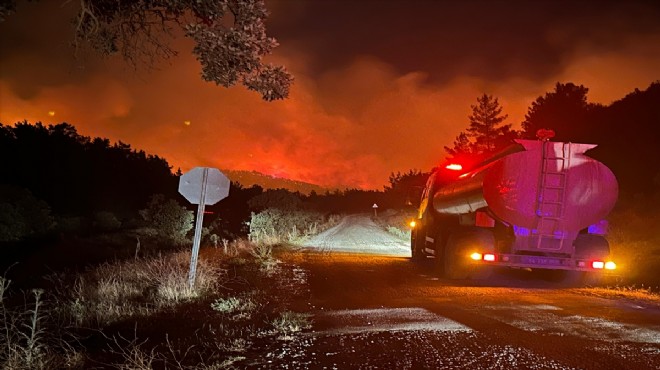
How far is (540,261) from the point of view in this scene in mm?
10852

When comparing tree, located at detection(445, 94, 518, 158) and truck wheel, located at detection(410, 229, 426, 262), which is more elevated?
tree, located at detection(445, 94, 518, 158)

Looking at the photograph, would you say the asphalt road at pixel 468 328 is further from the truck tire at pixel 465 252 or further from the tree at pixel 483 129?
the tree at pixel 483 129

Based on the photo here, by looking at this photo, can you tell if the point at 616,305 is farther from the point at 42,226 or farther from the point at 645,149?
the point at 42,226

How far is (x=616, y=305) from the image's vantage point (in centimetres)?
843

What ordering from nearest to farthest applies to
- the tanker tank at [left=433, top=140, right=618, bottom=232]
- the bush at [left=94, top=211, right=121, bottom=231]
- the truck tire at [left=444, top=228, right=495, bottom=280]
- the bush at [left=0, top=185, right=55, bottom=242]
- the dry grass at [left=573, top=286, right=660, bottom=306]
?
1. the dry grass at [left=573, top=286, right=660, bottom=306]
2. the tanker tank at [left=433, top=140, right=618, bottom=232]
3. the truck tire at [left=444, top=228, right=495, bottom=280]
4. the bush at [left=0, top=185, right=55, bottom=242]
5. the bush at [left=94, top=211, right=121, bottom=231]

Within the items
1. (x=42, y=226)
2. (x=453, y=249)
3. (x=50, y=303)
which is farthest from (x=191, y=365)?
(x=42, y=226)

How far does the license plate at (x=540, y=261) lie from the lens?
10836mm

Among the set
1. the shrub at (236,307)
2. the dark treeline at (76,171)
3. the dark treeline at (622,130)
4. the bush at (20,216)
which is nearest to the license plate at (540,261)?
the shrub at (236,307)

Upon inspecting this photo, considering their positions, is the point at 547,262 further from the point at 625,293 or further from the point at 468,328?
the point at 468,328

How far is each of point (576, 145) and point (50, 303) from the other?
10845 millimetres

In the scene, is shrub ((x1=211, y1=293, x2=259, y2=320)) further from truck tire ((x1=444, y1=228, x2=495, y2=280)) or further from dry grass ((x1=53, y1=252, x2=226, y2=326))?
truck tire ((x1=444, y1=228, x2=495, y2=280))

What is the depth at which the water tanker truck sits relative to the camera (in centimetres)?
1046

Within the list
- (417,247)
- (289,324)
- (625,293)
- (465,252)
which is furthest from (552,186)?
(289,324)

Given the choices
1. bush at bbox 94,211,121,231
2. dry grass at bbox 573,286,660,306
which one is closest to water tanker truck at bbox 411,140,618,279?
dry grass at bbox 573,286,660,306
